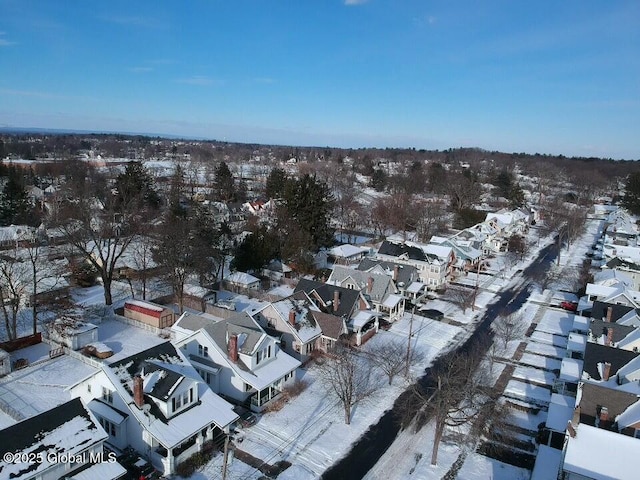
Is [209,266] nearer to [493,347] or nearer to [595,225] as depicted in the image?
[493,347]

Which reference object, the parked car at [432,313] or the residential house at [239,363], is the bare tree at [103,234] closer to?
the residential house at [239,363]

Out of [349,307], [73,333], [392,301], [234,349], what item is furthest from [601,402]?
[73,333]

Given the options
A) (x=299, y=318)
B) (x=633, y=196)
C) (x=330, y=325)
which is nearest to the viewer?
(x=299, y=318)

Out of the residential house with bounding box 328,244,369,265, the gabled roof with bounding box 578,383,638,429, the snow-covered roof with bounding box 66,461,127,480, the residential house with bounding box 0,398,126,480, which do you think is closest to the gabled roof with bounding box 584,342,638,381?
the gabled roof with bounding box 578,383,638,429

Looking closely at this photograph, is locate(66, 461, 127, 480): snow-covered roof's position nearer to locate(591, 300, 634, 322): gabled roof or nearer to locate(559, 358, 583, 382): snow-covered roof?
locate(559, 358, 583, 382): snow-covered roof

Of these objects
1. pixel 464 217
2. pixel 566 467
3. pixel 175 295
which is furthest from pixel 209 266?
pixel 464 217

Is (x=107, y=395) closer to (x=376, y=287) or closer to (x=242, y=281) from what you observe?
(x=242, y=281)
